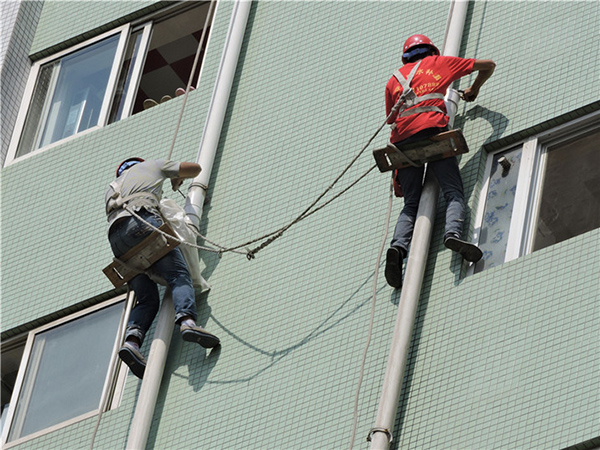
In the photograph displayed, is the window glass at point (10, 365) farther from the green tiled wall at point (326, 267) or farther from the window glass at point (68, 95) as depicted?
the window glass at point (68, 95)

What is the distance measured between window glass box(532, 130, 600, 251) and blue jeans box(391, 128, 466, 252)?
0.58 m

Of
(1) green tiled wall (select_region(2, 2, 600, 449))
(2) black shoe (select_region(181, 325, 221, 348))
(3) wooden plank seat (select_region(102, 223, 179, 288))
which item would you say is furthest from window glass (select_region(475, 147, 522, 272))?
(3) wooden plank seat (select_region(102, 223, 179, 288))

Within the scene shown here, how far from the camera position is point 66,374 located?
11383 mm

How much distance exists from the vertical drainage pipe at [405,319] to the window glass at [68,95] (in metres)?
4.39

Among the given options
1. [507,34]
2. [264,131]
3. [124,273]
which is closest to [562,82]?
[507,34]

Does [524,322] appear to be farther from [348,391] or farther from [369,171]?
[369,171]

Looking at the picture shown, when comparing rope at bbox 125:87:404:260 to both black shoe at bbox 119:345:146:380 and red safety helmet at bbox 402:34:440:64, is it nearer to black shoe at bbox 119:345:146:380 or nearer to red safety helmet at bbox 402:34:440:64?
red safety helmet at bbox 402:34:440:64

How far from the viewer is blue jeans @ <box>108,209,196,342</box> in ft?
34.9

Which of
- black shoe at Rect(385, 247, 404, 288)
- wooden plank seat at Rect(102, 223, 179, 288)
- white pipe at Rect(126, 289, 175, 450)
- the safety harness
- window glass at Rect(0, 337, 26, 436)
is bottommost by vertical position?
white pipe at Rect(126, 289, 175, 450)

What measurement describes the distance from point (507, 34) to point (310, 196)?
198 centimetres

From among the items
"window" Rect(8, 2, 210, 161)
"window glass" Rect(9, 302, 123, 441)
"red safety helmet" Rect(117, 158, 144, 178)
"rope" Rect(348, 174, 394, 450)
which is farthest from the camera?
"window" Rect(8, 2, 210, 161)

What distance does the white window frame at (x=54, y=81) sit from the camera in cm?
1313

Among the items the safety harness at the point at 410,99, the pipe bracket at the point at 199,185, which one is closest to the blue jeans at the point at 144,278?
the pipe bracket at the point at 199,185

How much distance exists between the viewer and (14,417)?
37.1 feet
